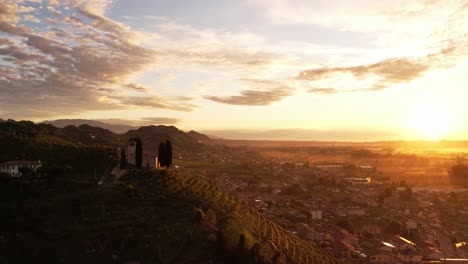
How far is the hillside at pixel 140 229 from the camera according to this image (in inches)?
1049

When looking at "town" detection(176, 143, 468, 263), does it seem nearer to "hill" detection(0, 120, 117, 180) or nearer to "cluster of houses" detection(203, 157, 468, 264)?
"cluster of houses" detection(203, 157, 468, 264)

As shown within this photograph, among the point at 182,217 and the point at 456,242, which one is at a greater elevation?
the point at 182,217

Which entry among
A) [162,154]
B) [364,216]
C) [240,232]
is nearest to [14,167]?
[162,154]

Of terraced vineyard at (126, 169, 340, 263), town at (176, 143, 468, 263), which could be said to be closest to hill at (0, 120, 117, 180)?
terraced vineyard at (126, 169, 340, 263)

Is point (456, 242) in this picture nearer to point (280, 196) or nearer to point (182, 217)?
point (280, 196)

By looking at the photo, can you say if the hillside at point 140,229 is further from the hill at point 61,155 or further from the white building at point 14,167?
the hill at point 61,155

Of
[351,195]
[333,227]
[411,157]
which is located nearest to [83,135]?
[351,195]

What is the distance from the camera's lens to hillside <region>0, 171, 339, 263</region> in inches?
1049

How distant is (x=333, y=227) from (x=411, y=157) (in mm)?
139828

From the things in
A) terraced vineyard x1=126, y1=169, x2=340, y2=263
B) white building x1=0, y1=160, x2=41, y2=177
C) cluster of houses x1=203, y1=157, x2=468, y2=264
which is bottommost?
cluster of houses x1=203, y1=157, x2=468, y2=264

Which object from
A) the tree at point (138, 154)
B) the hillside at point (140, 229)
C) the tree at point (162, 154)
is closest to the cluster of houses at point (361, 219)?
the hillside at point (140, 229)

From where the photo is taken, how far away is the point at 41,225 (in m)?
29.0

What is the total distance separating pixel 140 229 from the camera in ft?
95.7

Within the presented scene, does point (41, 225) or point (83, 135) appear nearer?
point (41, 225)
